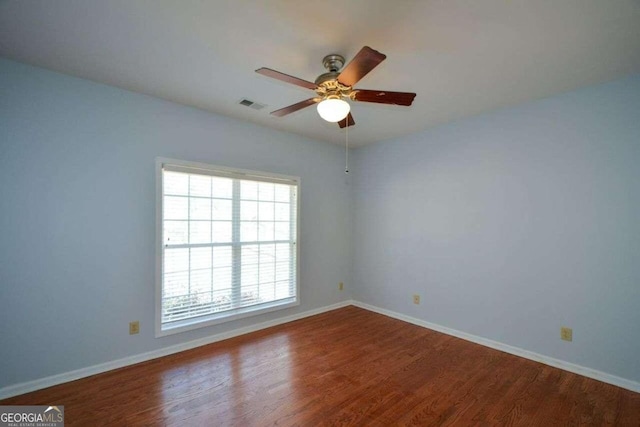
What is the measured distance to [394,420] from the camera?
76.6 inches

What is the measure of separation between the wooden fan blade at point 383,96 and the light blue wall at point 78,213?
6.23 feet

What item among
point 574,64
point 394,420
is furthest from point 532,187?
point 394,420

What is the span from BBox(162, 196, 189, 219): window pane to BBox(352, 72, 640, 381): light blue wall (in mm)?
2717

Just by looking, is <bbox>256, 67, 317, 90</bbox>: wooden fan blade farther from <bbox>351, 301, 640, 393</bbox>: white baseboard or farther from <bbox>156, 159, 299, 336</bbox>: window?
<bbox>351, 301, 640, 393</bbox>: white baseboard

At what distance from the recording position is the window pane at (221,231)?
321 cm

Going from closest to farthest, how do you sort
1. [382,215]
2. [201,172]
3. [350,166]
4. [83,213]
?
[83,213] < [201,172] < [382,215] < [350,166]

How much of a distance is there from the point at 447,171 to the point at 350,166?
160 cm

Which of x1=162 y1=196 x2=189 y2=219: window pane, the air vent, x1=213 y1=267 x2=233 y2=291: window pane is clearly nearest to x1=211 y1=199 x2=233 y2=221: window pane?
x1=162 y1=196 x2=189 y2=219: window pane

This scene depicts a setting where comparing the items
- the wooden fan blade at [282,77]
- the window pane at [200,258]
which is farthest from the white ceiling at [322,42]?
the window pane at [200,258]

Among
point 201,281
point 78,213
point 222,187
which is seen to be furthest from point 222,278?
point 78,213

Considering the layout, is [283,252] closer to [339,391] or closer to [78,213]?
[339,391]

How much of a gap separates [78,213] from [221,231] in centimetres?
127

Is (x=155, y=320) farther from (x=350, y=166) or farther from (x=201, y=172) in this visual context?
(x=350, y=166)

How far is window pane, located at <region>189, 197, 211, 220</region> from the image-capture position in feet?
10.0
